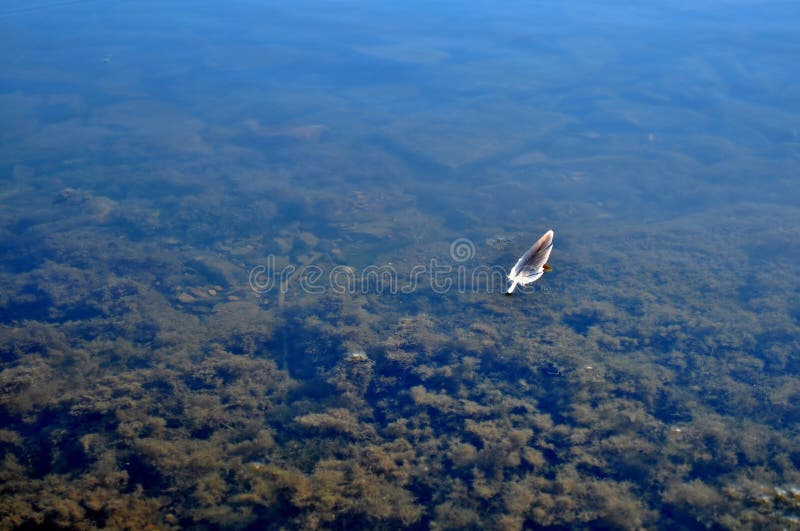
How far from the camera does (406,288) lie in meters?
8.09

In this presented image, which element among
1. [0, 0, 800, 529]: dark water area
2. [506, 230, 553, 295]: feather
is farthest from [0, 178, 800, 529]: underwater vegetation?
[506, 230, 553, 295]: feather

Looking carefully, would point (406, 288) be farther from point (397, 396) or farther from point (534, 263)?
point (534, 263)

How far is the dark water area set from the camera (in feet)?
15.7

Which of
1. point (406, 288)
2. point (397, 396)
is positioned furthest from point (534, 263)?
point (406, 288)

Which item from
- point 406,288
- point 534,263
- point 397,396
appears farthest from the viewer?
point 406,288

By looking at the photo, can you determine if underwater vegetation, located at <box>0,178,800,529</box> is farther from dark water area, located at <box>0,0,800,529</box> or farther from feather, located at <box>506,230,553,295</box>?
feather, located at <box>506,230,553,295</box>

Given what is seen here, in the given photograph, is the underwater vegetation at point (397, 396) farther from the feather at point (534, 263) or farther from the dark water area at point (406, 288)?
the feather at point (534, 263)

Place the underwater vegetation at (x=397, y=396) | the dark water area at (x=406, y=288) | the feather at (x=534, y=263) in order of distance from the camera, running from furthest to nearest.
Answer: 1. the dark water area at (x=406, y=288)
2. the underwater vegetation at (x=397, y=396)
3. the feather at (x=534, y=263)

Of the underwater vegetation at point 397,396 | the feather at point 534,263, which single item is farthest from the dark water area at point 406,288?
the feather at point 534,263

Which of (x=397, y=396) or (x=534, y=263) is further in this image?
(x=397, y=396)

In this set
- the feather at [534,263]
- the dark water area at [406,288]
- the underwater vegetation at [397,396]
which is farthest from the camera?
the dark water area at [406,288]

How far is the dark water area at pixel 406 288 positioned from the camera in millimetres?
4797

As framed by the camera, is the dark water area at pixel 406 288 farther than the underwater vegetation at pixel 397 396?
Yes

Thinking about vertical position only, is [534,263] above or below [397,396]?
above
